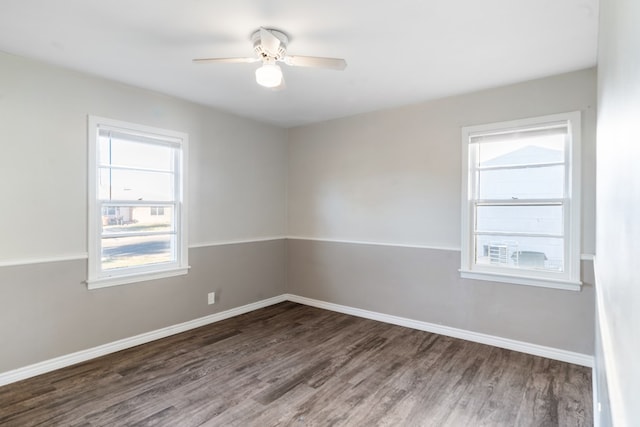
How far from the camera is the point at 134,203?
346 centimetres

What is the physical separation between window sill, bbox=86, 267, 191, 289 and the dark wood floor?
2.21 ft

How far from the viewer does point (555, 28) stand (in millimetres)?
2314

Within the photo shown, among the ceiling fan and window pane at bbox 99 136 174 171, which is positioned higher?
the ceiling fan

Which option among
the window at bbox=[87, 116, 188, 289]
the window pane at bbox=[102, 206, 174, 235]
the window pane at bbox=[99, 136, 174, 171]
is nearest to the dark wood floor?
the window at bbox=[87, 116, 188, 289]

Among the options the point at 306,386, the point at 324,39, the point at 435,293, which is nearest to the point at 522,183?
the point at 435,293

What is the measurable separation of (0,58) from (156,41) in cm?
132

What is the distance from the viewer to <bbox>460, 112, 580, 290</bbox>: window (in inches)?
121

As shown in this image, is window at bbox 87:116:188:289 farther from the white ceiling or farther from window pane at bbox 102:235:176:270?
the white ceiling

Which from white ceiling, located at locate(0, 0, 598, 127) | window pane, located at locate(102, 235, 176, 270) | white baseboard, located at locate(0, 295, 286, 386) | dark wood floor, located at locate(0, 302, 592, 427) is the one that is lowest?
dark wood floor, located at locate(0, 302, 592, 427)

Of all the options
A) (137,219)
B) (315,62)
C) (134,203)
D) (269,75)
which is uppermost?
(315,62)

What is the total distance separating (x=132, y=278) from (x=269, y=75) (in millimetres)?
2535

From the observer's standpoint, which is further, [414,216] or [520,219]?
[414,216]

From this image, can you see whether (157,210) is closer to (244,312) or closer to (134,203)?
(134,203)

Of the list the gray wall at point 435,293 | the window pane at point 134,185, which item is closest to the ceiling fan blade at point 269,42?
the window pane at point 134,185
